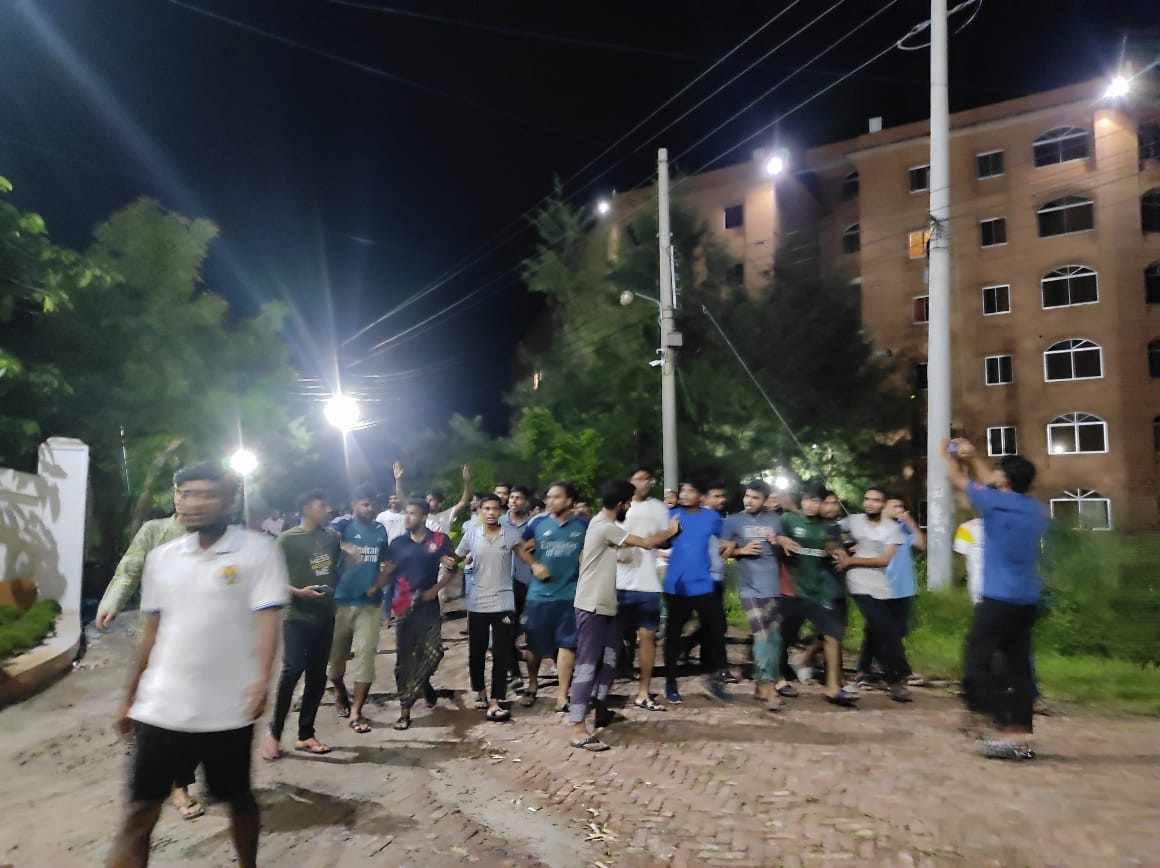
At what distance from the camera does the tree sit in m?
23.2

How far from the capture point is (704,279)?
2609 cm

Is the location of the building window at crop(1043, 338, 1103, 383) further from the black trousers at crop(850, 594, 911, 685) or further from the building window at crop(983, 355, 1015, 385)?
the black trousers at crop(850, 594, 911, 685)

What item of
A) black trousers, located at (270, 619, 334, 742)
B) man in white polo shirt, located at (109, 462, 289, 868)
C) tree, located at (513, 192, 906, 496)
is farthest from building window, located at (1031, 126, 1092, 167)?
man in white polo shirt, located at (109, 462, 289, 868)

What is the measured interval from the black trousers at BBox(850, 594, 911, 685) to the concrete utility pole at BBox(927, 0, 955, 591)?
4.26 m

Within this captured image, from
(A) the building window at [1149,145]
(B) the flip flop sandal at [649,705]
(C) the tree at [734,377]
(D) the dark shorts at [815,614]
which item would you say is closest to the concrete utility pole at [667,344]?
(D) the dark shorts at [815,614]

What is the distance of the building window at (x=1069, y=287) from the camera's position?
2759cm

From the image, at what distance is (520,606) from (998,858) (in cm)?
570

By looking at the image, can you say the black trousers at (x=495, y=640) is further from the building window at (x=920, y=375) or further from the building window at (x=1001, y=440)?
the building window at (x=920, y=375)

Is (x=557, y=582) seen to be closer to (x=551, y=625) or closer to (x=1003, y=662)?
(x=551, y=625)

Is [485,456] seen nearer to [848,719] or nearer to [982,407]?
[982,407]

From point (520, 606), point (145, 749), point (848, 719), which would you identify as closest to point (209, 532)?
point (145, 749)

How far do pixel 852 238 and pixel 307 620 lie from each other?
102ft

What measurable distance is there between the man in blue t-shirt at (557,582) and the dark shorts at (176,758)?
3725mm

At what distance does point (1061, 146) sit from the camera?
28000 mm
